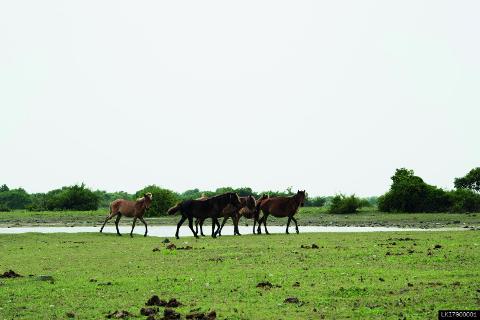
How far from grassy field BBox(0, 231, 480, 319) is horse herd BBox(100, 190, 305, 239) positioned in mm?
5405

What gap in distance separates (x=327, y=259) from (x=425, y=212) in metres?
33.5

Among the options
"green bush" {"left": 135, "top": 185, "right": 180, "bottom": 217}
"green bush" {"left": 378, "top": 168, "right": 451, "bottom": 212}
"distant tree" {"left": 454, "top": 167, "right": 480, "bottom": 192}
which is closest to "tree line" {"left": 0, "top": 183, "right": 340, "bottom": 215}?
"green bush" {"left": 135, "top": 185, "right": 180, "bottom": 217}

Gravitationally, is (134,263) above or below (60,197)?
below

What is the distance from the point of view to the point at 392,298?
1163 cm

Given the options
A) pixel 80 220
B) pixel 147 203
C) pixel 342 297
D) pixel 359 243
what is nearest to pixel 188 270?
pixel 342 297

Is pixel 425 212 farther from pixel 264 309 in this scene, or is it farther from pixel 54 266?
pixel 264 309

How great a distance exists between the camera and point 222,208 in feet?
92.8

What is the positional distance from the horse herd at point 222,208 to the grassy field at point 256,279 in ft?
17.7

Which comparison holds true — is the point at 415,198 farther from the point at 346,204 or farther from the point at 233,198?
the point at 233,198

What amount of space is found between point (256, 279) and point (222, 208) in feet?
46.5

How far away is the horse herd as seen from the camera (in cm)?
2822

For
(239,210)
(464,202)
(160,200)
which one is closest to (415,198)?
(464,202)

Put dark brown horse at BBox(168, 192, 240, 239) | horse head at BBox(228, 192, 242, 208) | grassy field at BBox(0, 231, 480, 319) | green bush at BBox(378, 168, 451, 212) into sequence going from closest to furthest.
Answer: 1. grassy field at BBox(0, 231, 480, 319)
2. dark brown horse at BBox(168, 192, 240, 239)
3. horse head at BBox(228, 192, 242, 208)
4. green bush at BBox(378, 168, 451, 212)

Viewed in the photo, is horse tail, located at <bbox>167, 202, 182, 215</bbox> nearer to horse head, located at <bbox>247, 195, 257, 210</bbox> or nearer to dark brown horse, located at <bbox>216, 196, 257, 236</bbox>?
dark brown horse, located at <bbox>216, 196, 257, 236</bbox>
